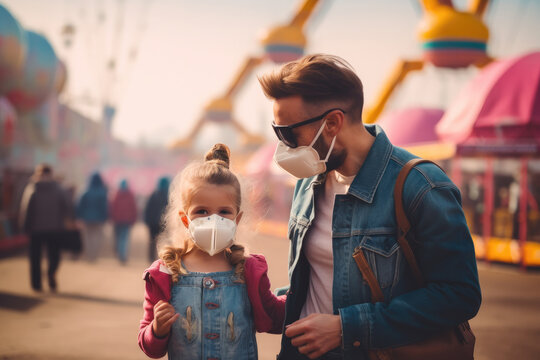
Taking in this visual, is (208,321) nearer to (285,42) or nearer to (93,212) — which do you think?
(93,212)

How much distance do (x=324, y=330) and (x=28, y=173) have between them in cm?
1448

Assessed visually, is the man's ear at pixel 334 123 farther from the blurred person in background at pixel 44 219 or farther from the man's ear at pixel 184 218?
the blurred person in background at pixel 44 219

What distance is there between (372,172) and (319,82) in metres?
0.39

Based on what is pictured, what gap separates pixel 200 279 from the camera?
241 centimetres

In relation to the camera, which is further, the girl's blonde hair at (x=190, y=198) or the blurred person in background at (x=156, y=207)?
the blurred person in background at (x=156, y=207)

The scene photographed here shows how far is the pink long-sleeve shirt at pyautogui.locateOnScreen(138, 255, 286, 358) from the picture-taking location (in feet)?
7.66

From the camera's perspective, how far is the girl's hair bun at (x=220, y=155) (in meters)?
2.68

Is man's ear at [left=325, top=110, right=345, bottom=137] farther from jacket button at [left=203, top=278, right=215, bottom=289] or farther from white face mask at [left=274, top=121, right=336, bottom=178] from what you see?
jacket button at [left=203, top=278, right=215, bottom=289]

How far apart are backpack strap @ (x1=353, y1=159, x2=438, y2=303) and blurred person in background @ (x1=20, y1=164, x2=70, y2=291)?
23.0ft

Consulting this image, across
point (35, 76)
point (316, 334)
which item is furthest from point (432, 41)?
point (316, 334)

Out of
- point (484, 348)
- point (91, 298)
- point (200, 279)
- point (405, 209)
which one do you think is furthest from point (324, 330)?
point (91, 298)

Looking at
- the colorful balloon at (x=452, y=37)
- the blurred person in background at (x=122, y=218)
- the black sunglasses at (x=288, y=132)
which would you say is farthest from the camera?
the colorful balloon at (x=452, y=37)

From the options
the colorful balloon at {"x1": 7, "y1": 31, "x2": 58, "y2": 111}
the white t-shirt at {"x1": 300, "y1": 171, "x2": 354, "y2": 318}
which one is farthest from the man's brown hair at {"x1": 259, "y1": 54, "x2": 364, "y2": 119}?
the colorful balloon at {"x1": 7, "y1": 31, "x2": 58, "y2": 111}

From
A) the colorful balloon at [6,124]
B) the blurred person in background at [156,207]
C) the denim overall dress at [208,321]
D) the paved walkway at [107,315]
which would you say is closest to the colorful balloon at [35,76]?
the colorful balloon at [6,124]
